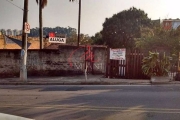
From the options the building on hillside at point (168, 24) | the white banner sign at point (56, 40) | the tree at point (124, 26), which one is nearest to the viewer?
the white banner sign at point (56, 40)

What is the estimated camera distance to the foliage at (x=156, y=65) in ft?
46.1

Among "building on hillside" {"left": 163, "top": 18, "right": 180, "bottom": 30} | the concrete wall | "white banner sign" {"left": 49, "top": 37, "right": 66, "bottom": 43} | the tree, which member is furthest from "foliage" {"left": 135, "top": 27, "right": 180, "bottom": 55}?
the tree

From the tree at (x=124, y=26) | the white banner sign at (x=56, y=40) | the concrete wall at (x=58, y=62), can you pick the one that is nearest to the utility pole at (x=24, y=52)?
the concrete wall at (x=58, y=62)

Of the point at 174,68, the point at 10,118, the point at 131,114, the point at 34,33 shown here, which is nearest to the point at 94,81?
the point at 174,68

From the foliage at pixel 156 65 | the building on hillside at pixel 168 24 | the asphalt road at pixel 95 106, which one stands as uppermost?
the building on hillside at pixel 168 24

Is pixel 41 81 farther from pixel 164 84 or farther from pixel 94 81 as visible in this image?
pixel 164 84

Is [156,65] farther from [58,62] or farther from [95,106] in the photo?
[95,106]

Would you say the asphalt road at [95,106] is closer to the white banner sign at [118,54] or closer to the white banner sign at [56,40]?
the white banner sign at [118,54]

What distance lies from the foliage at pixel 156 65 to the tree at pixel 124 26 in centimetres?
2566

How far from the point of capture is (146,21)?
43062 millimetres

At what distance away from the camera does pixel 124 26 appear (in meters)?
42.1

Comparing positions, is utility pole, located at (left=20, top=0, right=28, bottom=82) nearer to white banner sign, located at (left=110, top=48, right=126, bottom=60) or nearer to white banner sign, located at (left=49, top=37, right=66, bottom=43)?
white banner sign, located at (left=49, top=37, right=66, bottom=43)

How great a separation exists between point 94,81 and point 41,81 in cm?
291

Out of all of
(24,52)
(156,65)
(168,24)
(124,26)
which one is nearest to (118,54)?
(156,65)
